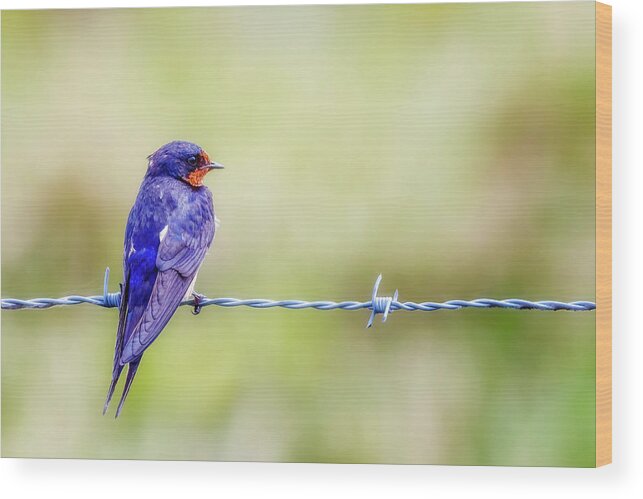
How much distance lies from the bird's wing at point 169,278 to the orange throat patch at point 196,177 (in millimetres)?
123

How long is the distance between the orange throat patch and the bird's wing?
0.40ft

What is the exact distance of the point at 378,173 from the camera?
298 cm

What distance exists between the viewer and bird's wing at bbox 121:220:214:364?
2.96 m

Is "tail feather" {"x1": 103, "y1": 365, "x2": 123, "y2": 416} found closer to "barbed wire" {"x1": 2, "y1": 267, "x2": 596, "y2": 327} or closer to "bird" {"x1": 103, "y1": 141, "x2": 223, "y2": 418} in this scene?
"bird" {"x1": 103, "y1": 141, "x2": 223, "y2": 418}


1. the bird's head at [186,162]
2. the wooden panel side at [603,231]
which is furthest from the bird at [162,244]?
the wooden panel side at [603,231]

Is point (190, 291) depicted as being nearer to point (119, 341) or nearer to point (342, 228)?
point (119, 341)

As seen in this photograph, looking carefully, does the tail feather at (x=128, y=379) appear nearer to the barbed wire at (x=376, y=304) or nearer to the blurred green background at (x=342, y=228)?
the blurred green background at (x=342, y=228)

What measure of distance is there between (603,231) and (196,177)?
120 cm

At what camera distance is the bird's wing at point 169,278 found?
2.96 metres

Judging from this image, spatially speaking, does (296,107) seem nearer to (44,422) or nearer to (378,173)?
(378,173)

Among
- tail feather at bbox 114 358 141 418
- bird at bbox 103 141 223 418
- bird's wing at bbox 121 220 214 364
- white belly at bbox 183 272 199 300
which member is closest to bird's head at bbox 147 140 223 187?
bird at bbox 103 141 223 418

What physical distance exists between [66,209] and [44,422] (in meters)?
0.65

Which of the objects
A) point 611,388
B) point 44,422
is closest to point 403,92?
point 611,388

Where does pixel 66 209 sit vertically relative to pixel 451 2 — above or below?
below
